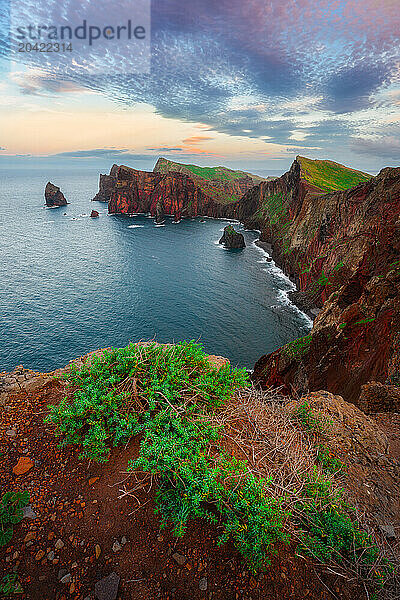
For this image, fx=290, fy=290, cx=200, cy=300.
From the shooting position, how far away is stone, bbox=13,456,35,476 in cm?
641

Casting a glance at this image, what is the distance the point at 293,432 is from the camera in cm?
792

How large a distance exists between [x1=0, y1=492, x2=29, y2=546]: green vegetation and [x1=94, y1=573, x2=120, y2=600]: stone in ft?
6.19

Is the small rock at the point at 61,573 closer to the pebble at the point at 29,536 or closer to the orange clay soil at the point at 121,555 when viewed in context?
the orange clay soil at the point at 121,555

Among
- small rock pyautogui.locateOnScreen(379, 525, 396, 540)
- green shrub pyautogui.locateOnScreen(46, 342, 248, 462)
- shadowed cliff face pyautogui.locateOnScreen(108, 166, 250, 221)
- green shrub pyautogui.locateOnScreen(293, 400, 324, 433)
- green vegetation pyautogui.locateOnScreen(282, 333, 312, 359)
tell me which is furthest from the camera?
shadowed cliff face pyautogui.locateOnScreen(108, 166, 250, 221)

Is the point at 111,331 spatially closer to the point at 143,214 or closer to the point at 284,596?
the point at 284,596

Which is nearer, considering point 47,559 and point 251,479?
point 47,559

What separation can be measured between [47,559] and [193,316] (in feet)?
137

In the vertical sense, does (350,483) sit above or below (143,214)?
above

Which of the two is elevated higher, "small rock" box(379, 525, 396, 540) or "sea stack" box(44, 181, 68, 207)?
"small rock" box(379, 525, 396, 540)

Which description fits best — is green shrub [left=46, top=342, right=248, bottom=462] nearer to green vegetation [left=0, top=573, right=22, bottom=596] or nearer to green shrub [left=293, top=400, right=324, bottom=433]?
Answer: green vegetation [left=0, top=573, right=22, bottom=596]

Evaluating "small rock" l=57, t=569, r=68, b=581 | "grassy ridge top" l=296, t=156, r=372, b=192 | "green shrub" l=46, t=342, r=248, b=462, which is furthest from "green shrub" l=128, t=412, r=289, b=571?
"grassy ridge top" l=296, t=156, r=372, b=192

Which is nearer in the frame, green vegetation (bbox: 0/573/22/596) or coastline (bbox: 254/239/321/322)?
green vegetation (bbox: 0/573/22/596)

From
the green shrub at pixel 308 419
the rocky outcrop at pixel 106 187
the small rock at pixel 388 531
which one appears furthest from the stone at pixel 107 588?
the rocky outcrop at pixel 106 187

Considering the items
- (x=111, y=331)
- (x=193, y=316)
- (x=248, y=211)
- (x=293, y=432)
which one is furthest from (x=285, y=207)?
(x=293, y=432)
